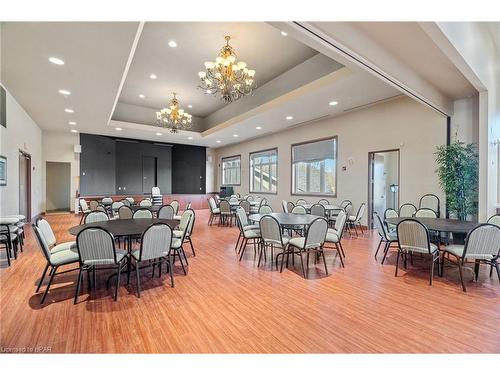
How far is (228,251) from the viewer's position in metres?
4.94

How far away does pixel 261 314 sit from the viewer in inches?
98.7

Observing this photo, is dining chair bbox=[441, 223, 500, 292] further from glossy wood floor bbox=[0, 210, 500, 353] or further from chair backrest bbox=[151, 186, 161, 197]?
chair backrest bbox=[151, 186, 161, 197]

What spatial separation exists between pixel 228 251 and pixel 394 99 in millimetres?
5639

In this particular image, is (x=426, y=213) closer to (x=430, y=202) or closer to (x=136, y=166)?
(x=430, y=202)

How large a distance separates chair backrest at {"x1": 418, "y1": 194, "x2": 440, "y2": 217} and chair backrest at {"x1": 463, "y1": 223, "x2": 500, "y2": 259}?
290 cm

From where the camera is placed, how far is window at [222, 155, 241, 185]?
12.8m

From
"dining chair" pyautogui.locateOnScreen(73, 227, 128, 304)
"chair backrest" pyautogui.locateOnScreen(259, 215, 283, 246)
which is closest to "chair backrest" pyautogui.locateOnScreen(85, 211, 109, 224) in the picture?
"dining chair" pyautogui.locateOnScreen(73, 227, 128, 304)

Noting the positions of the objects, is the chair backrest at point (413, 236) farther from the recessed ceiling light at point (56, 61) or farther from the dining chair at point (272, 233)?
the recessed ceiling light at point (56, 61)

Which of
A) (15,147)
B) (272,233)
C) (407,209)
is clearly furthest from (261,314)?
(15,147)

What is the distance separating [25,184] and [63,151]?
3025 mm

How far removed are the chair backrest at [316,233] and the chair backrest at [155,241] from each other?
189 cm
